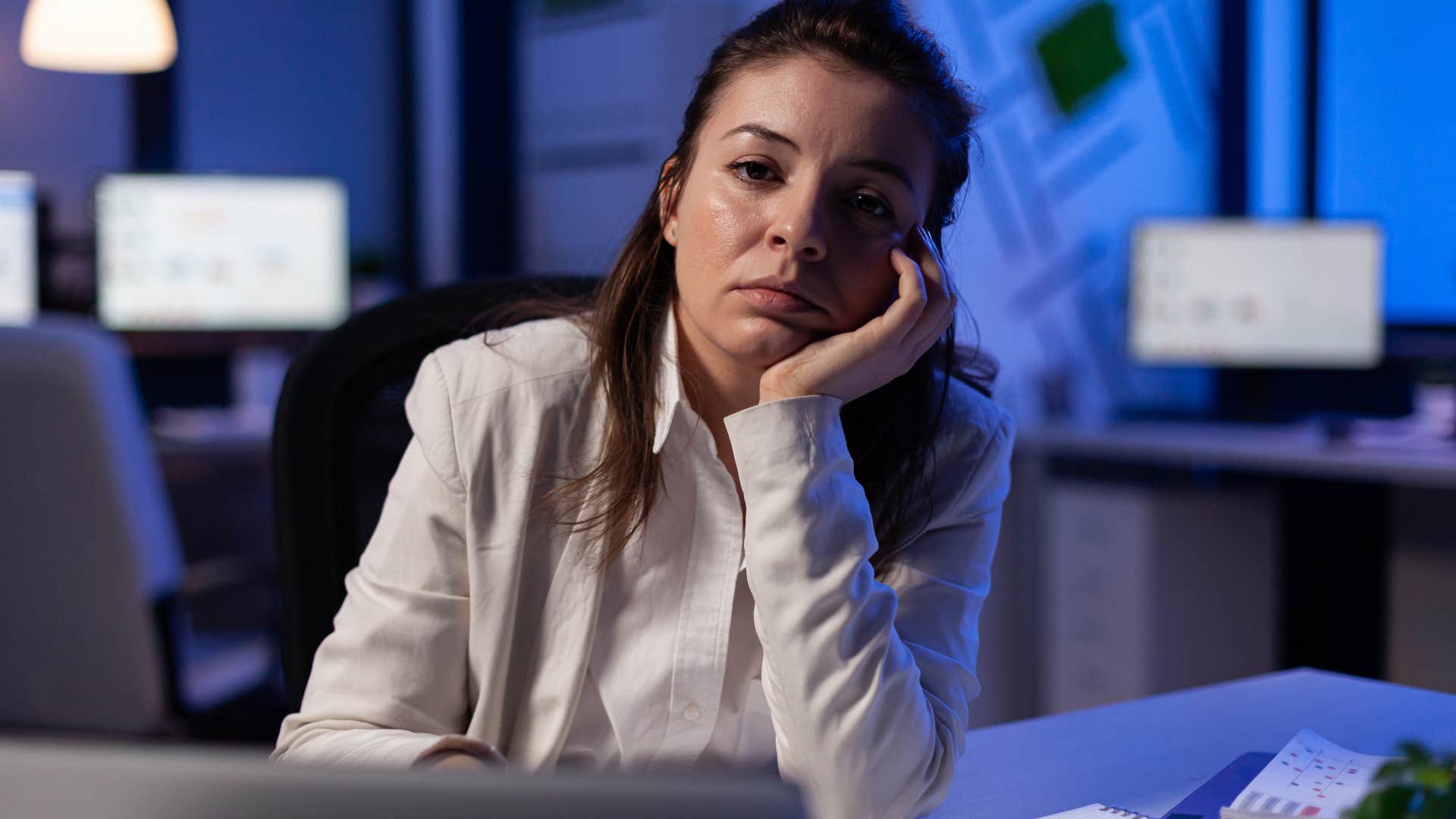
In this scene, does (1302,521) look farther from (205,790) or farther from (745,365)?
(205,790)

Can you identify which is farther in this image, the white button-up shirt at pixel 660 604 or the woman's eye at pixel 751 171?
the woman's eye at pixel 751 171

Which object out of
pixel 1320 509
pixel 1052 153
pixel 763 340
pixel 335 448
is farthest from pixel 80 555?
pixel 1320 509

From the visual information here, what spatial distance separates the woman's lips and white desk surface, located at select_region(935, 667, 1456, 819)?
1.22 ft

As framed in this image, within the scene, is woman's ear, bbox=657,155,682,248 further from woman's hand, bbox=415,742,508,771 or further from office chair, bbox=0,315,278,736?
office chair, bbox=0,315,278,736

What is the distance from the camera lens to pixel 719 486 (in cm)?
110

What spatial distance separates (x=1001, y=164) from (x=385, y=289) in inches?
73.5

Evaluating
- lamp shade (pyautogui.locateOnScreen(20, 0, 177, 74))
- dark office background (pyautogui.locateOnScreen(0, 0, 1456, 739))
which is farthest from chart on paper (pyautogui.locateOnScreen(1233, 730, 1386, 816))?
lamp shade (pyautogui.locateOnScreen(20, 0, 177, 74))

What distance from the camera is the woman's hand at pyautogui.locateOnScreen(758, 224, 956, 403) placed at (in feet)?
3.40

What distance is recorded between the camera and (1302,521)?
132 inches

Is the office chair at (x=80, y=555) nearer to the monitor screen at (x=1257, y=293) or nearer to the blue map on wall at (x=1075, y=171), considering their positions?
the blue map on wall at (x=1075, y=171)

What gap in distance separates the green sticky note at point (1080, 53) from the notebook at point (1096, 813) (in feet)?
9.11

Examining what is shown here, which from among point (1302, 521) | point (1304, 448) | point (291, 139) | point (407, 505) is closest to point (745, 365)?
point (407, 505)

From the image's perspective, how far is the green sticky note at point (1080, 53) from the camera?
3.38 meters

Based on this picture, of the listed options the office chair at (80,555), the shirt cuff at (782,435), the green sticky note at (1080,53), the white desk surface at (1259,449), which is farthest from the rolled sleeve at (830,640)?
the green sticky note at (1080,53)
